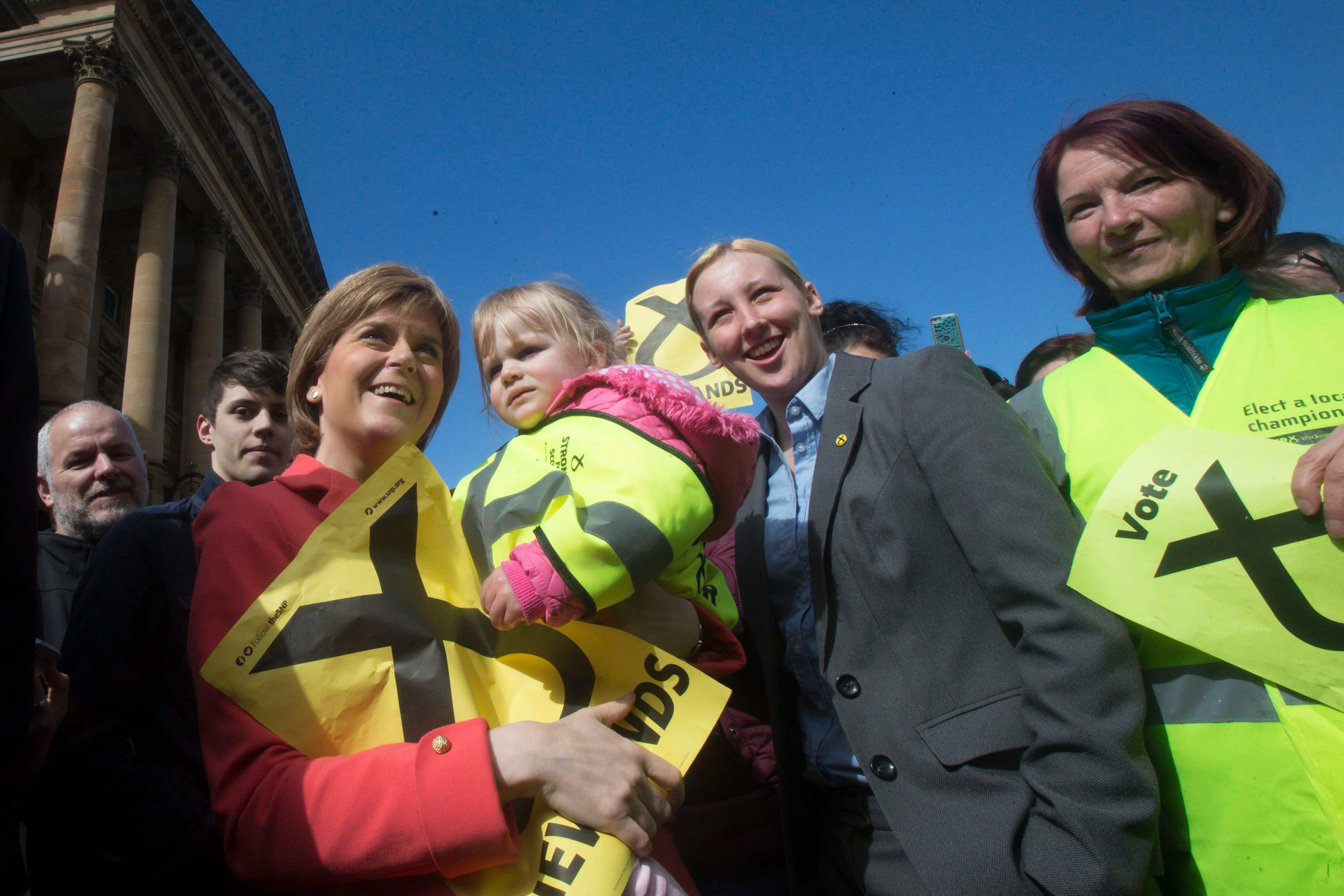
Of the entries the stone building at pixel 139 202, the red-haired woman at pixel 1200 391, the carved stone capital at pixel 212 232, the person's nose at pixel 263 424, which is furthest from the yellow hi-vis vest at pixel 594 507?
the carved stone capital at pixel 212 232

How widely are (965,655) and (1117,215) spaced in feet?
4.11

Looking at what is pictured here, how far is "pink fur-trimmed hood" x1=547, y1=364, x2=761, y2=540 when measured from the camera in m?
1.79

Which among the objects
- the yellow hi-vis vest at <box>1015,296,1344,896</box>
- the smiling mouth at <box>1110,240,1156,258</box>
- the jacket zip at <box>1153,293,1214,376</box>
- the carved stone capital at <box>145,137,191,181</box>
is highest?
the carved stone capital at <box>145,137,191,181</box>

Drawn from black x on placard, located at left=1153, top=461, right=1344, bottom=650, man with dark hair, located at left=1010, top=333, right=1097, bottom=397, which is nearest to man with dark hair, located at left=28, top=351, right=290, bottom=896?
black x on placard, located at left=1153, top=461, right=1344, bottom=650

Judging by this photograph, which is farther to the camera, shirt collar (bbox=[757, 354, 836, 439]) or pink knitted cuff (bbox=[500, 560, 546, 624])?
shirt collar (bbox=[757, 354, 836, 439])

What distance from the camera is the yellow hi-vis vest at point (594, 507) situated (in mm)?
1496

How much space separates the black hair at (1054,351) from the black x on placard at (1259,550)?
10.6ft

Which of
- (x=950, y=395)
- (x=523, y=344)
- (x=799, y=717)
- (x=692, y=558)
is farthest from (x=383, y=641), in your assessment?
(x=950, y=395)

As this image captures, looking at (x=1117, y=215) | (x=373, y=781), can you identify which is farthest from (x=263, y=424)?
(x=1117, y=215)

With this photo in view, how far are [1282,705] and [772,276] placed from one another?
1823 millimetres

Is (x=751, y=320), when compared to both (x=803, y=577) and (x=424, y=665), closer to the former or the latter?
(x=803, y=577)

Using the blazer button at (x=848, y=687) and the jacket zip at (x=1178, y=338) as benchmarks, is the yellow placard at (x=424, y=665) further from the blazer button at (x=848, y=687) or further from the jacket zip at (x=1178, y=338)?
the jacket zip at (x=1178, y=338)

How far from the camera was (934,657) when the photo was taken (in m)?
1.76

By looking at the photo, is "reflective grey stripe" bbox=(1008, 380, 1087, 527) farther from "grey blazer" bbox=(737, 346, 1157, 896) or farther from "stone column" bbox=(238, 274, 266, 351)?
"stone column" bbox=(238, 274, 266, 351)
